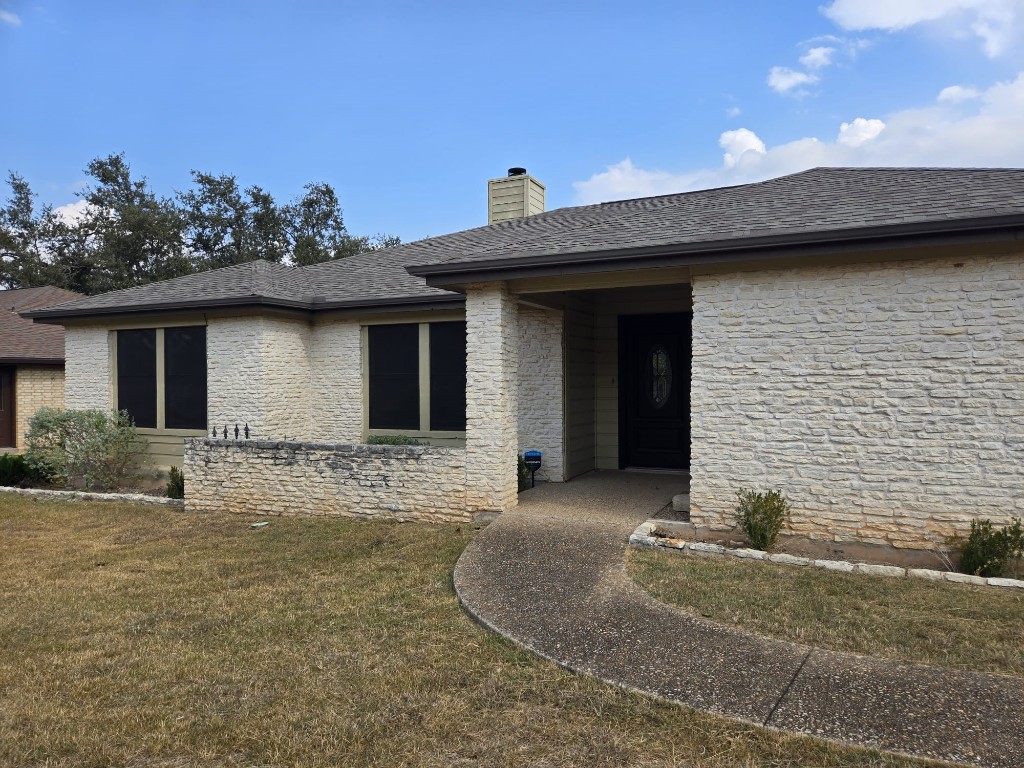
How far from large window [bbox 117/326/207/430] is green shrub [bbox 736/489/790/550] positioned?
957 cm

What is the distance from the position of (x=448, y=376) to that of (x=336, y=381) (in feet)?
7.48

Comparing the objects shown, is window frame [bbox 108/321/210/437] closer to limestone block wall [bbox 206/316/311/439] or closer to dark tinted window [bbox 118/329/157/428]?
dark tinted window [bbox 118/329/157/428]

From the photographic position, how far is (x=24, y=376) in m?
17.3

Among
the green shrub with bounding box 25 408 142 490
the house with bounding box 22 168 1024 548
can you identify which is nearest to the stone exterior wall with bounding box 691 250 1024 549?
the house with bounding box 22 168 1024 548

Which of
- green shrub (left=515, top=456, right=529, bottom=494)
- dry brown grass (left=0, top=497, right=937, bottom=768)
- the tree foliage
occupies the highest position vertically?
the tree foliage

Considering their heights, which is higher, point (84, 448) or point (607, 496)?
point (84, 448)

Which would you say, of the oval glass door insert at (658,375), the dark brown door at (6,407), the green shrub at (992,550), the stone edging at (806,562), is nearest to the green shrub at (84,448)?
the dark brown door at (6,407)

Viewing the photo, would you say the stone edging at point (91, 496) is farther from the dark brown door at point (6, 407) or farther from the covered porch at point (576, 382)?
the dark brown door at point (6, 407)

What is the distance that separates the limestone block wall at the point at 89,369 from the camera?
13.3 meters

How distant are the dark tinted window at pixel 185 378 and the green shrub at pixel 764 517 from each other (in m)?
9.56

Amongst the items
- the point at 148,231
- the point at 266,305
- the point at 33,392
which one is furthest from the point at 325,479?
the point at 148,231

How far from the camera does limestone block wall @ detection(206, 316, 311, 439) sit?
Result: 38.7ft

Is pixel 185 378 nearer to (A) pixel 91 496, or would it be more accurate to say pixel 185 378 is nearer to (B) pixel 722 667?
(A) pixel 91 496

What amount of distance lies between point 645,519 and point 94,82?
21.0 metres
